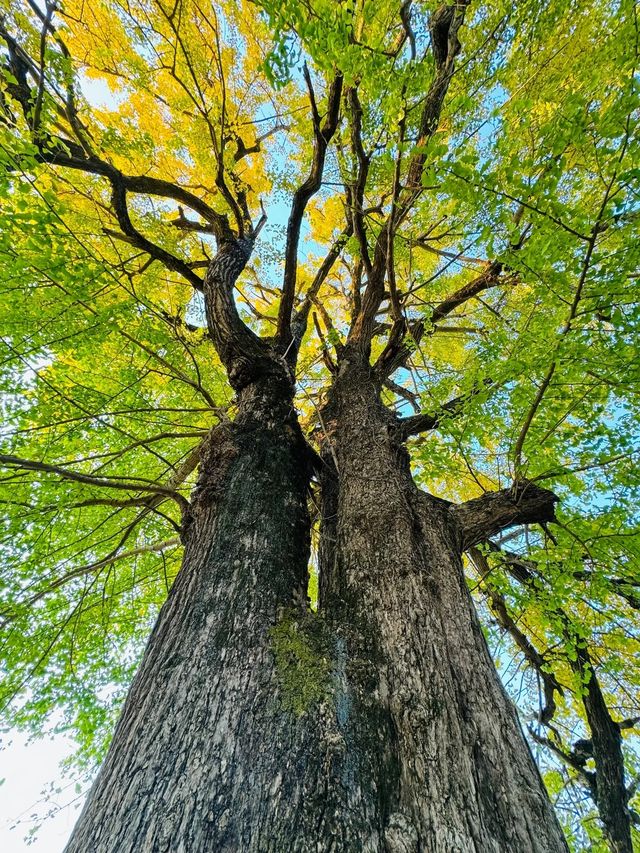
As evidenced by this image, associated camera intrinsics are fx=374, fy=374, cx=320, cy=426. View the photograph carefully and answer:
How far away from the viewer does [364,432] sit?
2.94 metres

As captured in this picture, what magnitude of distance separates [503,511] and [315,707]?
61.8 inches

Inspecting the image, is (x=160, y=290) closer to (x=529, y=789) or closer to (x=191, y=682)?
(x=191, y=682)

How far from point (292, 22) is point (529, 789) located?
3.75 metres

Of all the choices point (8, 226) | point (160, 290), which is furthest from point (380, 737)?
point (160, 290)

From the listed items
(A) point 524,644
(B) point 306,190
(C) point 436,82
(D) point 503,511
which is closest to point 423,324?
(B) point 306,190

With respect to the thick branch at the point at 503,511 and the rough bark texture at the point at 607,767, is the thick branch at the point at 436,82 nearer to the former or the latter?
the thick branch at the point at 503,511

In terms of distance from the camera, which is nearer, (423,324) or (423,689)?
(423,689)

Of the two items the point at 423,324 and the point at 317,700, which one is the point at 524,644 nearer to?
the point at 317,700

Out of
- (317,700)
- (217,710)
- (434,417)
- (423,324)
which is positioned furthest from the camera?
(423,324)

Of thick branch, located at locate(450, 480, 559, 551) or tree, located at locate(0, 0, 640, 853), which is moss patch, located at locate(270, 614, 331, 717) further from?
thick branch, located at locate(450, 480, 559, 551)

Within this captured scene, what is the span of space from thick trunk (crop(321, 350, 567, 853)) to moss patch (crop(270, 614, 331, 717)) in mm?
101

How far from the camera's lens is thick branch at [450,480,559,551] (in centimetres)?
230

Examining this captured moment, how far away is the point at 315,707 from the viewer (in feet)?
4.66

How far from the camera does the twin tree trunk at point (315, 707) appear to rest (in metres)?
1.13
